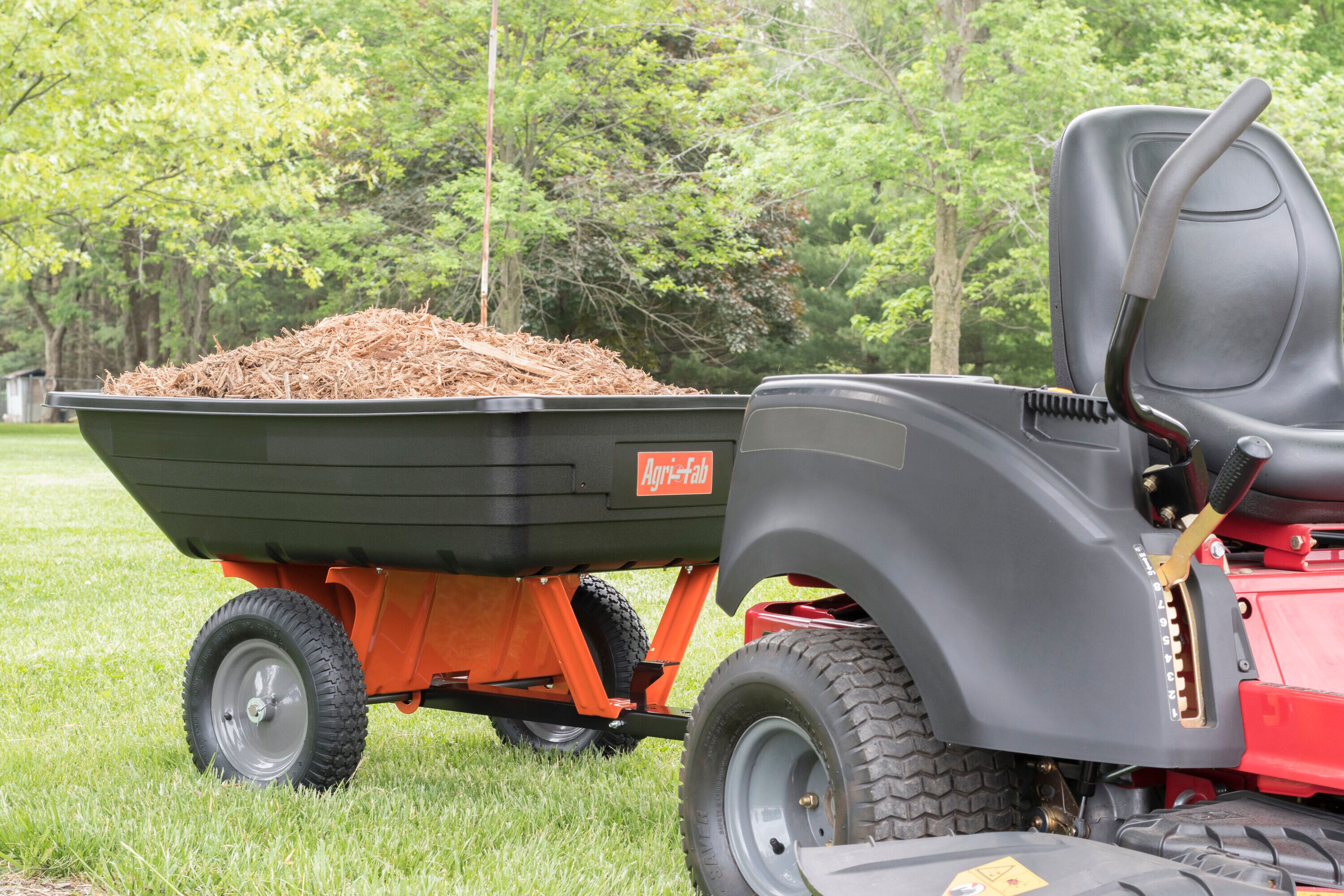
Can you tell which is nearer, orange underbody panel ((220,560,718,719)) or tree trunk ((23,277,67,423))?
orange underbody panel ((220,560,718,719))

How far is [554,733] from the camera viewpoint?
14.3 feet

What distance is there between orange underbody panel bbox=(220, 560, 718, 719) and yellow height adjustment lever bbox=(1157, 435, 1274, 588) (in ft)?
6.17

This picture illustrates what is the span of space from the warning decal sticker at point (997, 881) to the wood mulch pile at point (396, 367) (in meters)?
1.79

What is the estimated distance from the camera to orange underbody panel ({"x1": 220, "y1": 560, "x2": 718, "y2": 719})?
12.1 feet

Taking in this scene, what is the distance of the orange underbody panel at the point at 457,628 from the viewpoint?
12.1ft

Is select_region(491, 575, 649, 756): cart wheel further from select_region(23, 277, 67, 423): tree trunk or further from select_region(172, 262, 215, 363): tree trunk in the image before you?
select_region(23, 277, 67, 423): tree trunk

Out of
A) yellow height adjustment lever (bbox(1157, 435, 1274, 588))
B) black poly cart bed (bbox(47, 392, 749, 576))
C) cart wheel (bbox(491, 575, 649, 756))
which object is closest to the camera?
yellow height adjustment lever (bbox(1157, 435, 1274, 588))

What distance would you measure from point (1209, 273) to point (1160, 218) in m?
0.83

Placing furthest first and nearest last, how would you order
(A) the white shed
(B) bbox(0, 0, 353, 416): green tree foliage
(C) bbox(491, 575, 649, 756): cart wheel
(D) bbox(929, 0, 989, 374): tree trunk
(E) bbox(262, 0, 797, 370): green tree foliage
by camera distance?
(A) the white shed, (E) bbox(262, 0, 797, 370): green tree foliage, (D) bbox(929, 0, 989, 374): tree trunk, (B) bbox(0, 0, 353, 416): green tree foliage, (C) bbox(491, 575, 649, 756): cart wheel

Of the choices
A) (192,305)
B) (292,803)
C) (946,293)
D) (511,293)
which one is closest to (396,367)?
(292,803)

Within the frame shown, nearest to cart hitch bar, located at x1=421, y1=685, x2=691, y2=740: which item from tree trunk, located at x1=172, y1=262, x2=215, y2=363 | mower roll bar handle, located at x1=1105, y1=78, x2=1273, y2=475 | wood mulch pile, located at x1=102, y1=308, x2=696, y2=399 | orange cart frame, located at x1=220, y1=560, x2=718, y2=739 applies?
orange cart frame, located at x1=220, y1=560, x2=718, y2=739

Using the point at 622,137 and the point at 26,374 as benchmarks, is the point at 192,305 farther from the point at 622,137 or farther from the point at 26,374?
the point at 622,137

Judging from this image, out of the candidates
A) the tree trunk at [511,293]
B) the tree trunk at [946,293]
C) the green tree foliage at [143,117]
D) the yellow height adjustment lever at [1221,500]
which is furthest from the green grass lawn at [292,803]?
the tree trunk at [511,293]

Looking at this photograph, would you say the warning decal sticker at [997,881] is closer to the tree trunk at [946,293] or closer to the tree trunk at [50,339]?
the tree trunk at [946,293]
